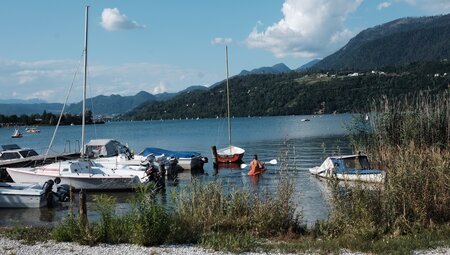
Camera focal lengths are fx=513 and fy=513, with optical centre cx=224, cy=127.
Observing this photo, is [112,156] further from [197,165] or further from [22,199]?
[22,199]

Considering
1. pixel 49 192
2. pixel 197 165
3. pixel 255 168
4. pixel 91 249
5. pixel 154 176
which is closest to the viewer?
pixel 91 249

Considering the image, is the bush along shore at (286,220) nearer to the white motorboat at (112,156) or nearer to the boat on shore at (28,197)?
the boat on shore at (28,197)

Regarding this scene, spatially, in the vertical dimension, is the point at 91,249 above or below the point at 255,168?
above

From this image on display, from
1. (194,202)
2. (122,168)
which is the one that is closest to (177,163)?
(122,168)

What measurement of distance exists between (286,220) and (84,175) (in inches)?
745

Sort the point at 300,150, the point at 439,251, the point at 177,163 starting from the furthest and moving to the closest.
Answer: the point at 300,150 → the point at 177,163 → the point at 439,251

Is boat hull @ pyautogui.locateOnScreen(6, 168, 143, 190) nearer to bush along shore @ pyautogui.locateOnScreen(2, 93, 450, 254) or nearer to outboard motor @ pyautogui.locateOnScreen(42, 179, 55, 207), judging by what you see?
outboard motor @ pyautogui.locateOnScreen(42, 179, 55, 207)

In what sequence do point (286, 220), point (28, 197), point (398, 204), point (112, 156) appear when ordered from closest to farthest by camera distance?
point (398, 204) → point (286, 220) → point (28, 197) → point (112, 156)

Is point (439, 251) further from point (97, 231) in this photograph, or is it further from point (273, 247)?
point (97, 231)

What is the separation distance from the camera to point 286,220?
13.4 metres

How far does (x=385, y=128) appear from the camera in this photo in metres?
26.2

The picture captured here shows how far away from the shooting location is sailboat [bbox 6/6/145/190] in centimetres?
2934

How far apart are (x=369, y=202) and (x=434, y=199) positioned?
1.63 metres

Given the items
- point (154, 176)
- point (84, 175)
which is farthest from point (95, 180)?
point (154, 176)
